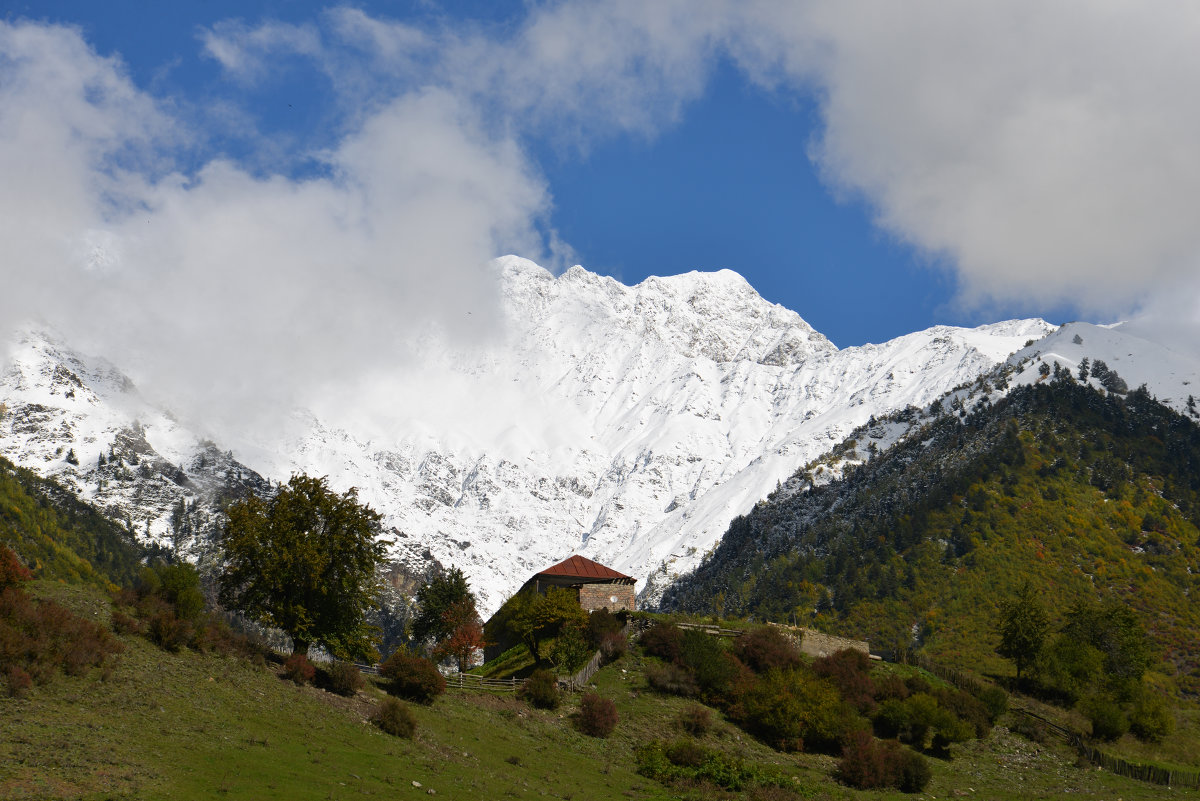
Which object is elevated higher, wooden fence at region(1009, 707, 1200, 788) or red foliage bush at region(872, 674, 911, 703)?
red foliage bush at region(872, 674, 911, 703)

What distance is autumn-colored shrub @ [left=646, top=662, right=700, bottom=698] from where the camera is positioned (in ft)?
169

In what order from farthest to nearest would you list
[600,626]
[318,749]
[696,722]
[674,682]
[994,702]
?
1. [600,626]
2. [994,702]
3. [674,682]
4. [696,722]
5. [318,749]

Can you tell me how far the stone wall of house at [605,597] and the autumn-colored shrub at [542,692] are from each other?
52.6ft

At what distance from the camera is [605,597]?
66.5m

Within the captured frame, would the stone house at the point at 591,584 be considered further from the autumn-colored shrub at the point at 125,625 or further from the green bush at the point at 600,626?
the autumn-colored shrub at the point at 125,625

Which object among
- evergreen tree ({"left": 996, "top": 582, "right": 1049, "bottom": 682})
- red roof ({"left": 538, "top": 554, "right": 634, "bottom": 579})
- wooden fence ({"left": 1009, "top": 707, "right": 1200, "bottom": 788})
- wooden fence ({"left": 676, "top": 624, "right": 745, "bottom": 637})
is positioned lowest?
wooden fence ({"left": 1009, "top": 707, "right": 1200, "bottom": 788})

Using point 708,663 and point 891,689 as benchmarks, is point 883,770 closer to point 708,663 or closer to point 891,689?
point 708,663

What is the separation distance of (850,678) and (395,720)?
3187 centimetres

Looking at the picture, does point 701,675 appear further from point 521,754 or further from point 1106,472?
point 1106,472

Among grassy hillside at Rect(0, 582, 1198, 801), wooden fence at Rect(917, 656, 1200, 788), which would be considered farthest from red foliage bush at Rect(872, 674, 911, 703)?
wooden fence at Rect(917, 656, 1200, 788)

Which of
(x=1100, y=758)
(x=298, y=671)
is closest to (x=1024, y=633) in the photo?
(x=1100, y=758)

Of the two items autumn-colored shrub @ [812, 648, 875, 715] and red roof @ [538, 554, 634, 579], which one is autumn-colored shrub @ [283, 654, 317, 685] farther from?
red roof @ [538, 554, 634, 579]

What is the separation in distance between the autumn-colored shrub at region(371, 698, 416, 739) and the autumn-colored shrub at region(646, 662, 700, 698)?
19.2 metres

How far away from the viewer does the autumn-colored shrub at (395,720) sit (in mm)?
34750
